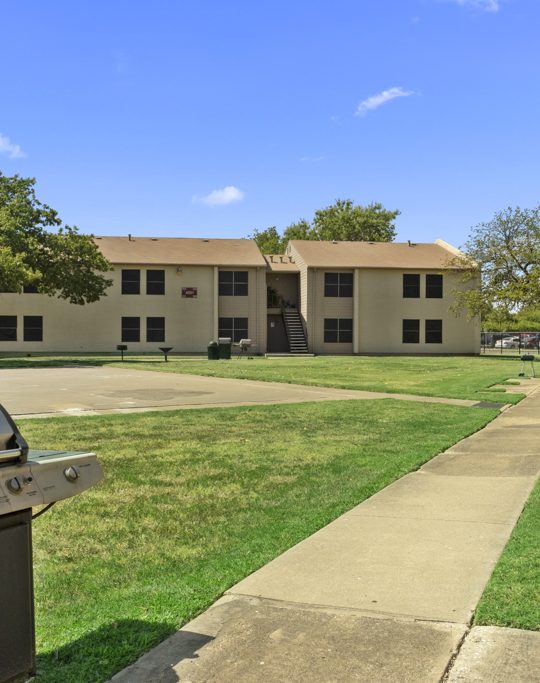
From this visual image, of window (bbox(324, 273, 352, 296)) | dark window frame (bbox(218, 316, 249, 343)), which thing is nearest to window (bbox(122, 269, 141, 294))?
dark window frame (bbox(218, 316, 249, 343))

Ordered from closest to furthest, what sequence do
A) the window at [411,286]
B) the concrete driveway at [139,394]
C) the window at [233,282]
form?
the concrete driveway at [139,394] < the window at [233,282] < the window at [411,286]

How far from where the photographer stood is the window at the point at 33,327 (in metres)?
43.7

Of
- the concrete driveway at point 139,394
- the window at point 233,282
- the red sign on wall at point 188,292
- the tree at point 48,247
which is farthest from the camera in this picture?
the window at point 233,282

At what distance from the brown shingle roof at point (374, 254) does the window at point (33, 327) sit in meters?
17.7

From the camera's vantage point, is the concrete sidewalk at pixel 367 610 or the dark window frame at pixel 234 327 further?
the dark window frame at pixel 234 327

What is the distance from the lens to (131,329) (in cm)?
4469

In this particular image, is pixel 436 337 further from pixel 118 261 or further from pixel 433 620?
pixel 433 620

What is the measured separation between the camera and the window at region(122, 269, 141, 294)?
1754 inches

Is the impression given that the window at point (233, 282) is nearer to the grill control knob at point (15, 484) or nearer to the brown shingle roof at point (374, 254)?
the brown shingle roof at point (374, 254)

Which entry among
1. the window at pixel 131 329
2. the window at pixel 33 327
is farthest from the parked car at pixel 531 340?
the window at pixel 33 327

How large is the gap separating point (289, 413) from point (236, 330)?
32.9 metres

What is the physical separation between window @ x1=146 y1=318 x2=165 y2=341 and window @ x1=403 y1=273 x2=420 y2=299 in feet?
54.4

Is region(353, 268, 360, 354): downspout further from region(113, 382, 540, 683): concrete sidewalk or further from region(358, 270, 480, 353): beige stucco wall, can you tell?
region(113, 382, 540, 683): concrete sidewalk

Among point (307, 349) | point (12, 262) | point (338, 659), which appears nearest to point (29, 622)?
point (338, 659)
